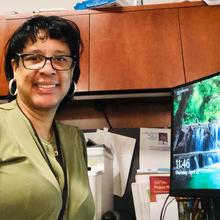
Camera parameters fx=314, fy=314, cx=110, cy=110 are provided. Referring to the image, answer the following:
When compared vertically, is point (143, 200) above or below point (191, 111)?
below

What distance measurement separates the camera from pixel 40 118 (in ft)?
3.55

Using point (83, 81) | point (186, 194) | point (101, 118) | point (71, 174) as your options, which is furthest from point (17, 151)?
point (101, 118)

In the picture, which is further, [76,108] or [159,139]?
[76,108]

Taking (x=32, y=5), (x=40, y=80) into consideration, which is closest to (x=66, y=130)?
(x=40, y=80)

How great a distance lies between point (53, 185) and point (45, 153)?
13 centimetres

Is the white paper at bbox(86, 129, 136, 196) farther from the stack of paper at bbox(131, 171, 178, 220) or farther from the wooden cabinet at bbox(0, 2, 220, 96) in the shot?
the wooden cabinet at bbox(0, 2, 220, 96)

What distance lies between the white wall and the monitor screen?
1.28 m

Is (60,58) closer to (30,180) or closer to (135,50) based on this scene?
(30,180)

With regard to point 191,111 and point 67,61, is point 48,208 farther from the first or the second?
point 191,111

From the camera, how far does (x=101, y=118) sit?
1835 mm

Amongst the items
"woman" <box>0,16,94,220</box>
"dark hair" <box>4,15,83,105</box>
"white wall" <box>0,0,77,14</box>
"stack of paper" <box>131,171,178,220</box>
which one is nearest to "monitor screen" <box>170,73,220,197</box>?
"stack of paper" <box>131,171,178,220</box>

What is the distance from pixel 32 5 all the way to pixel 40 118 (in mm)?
1463

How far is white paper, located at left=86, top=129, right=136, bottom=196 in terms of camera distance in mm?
1661

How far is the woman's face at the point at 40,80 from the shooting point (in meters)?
1.03
